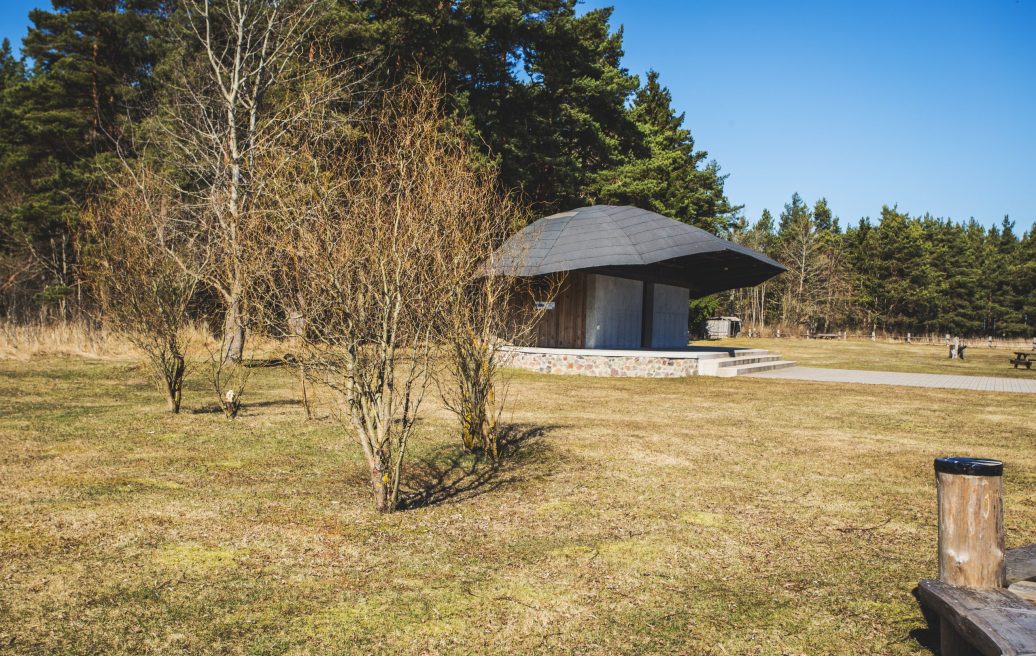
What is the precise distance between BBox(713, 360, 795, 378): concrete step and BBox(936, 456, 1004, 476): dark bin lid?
1624 centimetres

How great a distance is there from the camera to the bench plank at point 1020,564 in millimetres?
3479

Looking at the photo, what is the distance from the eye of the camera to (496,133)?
26.0m

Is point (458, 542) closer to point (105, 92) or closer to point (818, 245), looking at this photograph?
point (105, 92)

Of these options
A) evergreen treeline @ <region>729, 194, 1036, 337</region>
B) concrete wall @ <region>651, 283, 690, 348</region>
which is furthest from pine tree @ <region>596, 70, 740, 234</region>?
evergreen treeline @ <region>729, 194, 1036, 337</region>

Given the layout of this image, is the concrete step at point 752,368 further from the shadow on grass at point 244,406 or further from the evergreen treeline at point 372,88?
the shadow on grass at point 244,406

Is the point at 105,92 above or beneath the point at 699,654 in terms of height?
above

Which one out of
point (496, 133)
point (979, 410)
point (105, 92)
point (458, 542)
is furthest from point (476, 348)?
point (105, 92)

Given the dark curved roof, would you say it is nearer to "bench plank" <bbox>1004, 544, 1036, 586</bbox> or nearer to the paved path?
the paved path

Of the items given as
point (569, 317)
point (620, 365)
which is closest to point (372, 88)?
point (569, 317)

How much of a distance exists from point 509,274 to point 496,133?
19.7m

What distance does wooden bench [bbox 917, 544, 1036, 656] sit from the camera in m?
2.62

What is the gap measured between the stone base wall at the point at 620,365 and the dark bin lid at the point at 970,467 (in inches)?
609

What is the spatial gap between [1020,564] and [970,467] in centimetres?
82

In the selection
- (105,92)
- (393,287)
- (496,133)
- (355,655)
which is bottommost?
(355,655)
